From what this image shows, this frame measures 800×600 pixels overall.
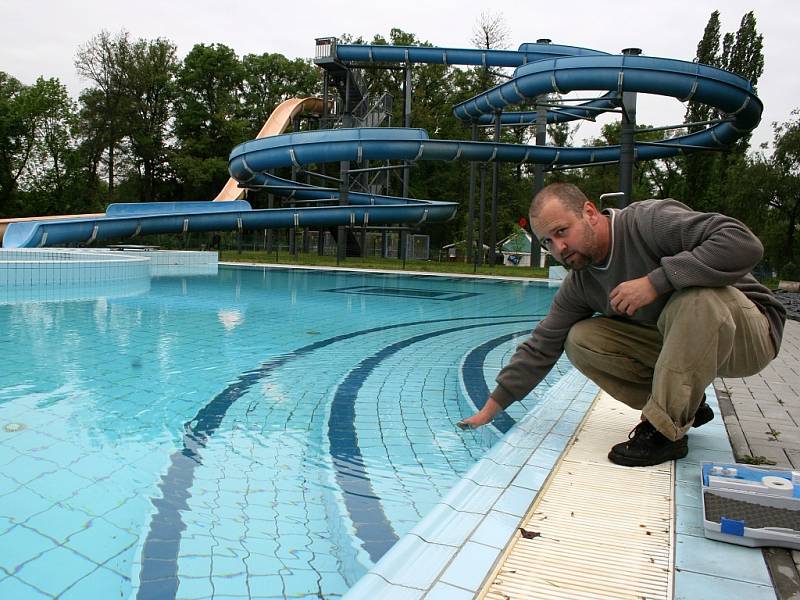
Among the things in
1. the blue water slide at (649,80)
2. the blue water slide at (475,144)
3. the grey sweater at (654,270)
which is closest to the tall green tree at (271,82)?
the blue water slide at (475,144)

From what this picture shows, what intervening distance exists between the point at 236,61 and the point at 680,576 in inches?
1517

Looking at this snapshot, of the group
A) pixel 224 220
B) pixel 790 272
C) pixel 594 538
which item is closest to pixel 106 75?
pixel 224 220

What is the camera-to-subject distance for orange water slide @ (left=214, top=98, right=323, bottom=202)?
25.6 meters

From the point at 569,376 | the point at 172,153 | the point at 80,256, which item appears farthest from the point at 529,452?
the point at 172,153

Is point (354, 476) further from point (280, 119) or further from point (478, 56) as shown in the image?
point (280, 119)

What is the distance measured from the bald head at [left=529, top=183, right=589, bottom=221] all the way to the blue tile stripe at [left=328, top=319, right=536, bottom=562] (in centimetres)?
123

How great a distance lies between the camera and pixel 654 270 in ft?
6.90

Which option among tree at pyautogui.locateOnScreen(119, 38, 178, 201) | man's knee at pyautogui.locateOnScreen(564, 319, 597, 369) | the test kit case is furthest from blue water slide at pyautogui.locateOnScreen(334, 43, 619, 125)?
the test kit case

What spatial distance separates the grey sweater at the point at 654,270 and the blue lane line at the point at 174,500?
4.24ft

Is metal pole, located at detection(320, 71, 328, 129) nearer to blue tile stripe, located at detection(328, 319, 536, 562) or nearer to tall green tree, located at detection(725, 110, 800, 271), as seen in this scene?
tall green tree, located at detection(725, 110, 800, 271)

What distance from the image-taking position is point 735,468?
2.04 meters

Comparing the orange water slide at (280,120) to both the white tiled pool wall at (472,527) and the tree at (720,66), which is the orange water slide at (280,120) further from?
the white tiled pool wall at (472,527)

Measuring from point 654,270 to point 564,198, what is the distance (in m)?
0.37

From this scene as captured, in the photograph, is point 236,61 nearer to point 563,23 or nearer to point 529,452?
point 563,23
